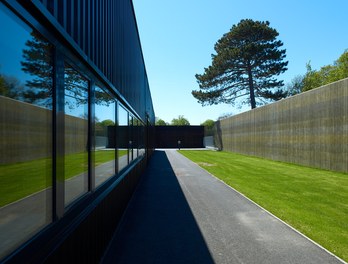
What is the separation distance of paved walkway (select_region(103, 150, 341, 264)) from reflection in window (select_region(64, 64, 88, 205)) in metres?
1.54

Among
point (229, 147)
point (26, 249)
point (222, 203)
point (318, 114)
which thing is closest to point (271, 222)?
point (222, 203)

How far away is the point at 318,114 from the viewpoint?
18.8 metres

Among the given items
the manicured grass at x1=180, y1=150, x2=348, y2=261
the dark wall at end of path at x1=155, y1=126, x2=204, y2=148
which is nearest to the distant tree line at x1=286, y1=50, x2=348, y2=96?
the dark wall at end of path at x1=155, y1=126, x2=204, y2=148

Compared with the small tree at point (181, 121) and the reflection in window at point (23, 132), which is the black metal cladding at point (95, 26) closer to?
the reflection in window at point (23, 132)

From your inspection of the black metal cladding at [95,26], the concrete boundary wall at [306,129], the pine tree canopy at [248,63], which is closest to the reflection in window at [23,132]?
the black metal cladding at [95,26]

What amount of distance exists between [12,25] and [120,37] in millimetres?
6526

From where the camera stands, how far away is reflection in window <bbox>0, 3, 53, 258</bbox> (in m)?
2.19

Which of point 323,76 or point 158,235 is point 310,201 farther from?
point 323,76

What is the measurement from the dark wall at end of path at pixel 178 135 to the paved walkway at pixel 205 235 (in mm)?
50633

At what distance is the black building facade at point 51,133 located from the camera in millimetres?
2266

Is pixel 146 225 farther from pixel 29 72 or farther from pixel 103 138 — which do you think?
pixel 29 72

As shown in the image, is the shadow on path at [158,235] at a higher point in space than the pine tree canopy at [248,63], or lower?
lower

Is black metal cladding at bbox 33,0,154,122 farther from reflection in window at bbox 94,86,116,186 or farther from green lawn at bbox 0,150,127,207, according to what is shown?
green lawn at bbox 0,150,127,207

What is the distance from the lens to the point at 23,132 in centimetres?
244
